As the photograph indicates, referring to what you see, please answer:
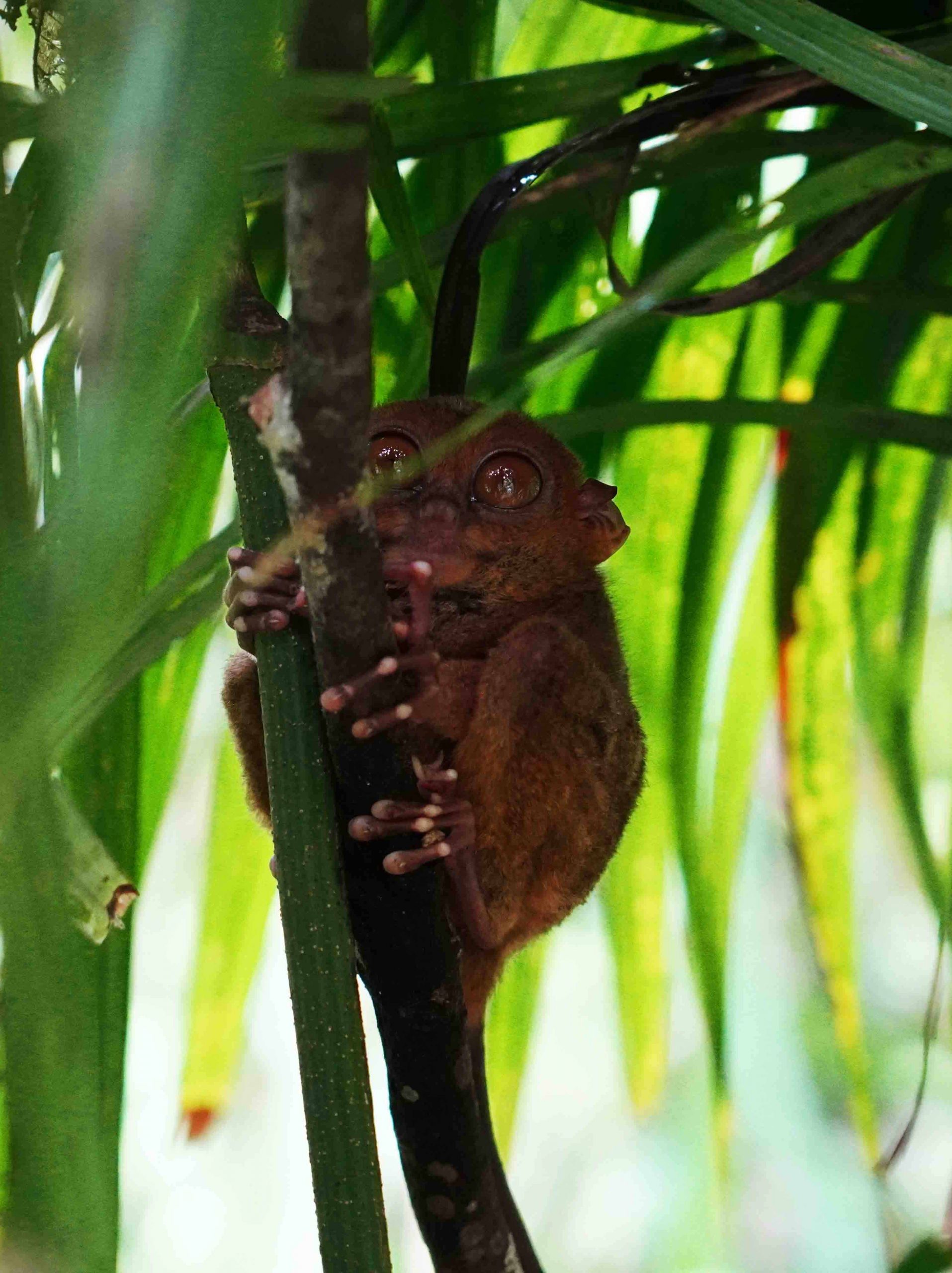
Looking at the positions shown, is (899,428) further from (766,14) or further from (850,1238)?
(850,1238)

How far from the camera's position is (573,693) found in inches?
77.1

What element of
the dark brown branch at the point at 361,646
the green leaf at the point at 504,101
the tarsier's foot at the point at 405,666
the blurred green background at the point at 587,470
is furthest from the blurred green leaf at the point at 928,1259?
the green leaf at the point at 504,101

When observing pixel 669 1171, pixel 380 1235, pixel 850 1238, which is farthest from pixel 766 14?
pixel 850 1238

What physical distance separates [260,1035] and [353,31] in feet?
16.7

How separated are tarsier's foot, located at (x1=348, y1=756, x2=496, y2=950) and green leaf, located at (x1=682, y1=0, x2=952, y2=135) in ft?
2.64

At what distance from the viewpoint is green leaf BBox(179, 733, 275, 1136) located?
2428 millimetres

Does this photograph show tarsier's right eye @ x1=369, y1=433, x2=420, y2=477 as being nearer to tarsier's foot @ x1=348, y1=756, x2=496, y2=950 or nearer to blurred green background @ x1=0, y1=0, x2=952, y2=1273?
blurred green background @ x1=0, y1=0, x2=952, y2=1273

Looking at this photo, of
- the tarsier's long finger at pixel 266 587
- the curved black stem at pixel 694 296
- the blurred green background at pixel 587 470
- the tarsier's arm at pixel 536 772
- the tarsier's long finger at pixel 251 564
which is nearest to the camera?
the blurred green background at pixel 587 470

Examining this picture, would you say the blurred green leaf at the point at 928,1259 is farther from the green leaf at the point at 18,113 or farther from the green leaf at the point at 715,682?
the green leaf at the point at 18,113

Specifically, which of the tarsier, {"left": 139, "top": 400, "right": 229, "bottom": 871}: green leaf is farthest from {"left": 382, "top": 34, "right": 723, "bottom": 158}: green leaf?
{"left": 139, "top": 400, "right": 229, "bottom": 871}: green leaf

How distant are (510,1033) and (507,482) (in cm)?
103

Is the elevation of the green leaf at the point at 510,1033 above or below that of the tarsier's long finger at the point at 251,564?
below

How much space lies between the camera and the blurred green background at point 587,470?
1.65ft

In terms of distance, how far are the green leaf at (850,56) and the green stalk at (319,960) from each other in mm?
615
